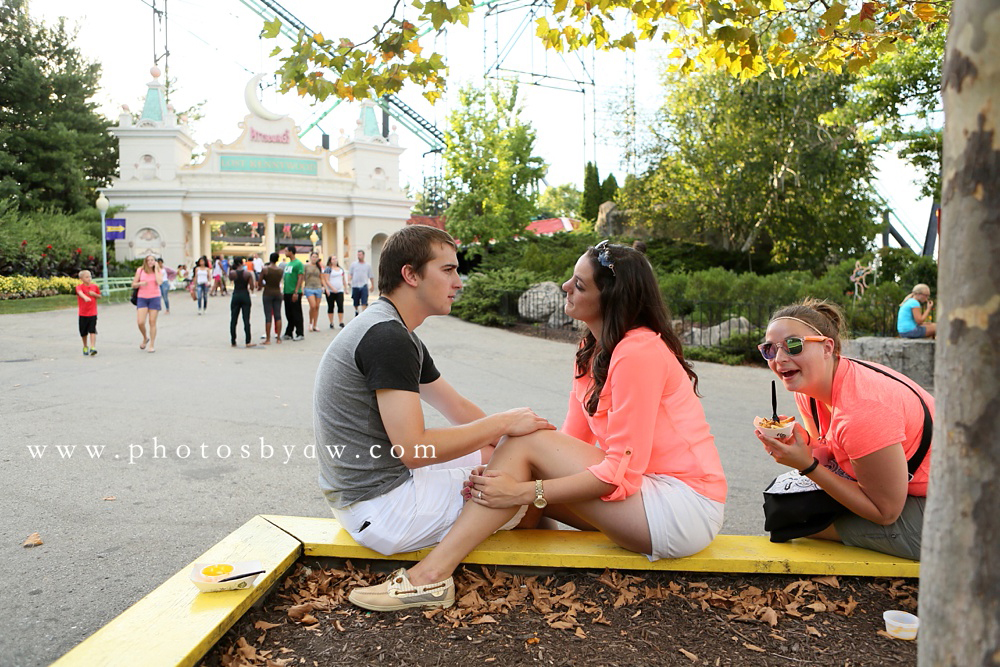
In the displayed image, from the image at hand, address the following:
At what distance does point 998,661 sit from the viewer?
1274 mm

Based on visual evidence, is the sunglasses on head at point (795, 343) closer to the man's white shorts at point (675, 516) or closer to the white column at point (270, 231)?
the man's white shorts at point (675, 516)

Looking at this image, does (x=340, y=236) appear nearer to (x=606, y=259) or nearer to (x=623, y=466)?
(x=606, y=259)

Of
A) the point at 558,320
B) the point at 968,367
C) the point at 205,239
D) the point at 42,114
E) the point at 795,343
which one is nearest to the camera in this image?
the point at 968,367

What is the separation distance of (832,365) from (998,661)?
5.69 feet

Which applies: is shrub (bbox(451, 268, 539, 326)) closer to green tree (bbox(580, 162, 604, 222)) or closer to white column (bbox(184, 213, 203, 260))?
green tree (bbox(580, 162, 604, 222))

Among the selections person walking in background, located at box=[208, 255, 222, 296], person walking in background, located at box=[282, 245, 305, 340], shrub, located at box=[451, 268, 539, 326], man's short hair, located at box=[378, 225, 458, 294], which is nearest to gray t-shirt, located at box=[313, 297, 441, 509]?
man's short hair, located at box=[378, 225, 458, 294]

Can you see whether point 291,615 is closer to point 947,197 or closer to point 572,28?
point 947,197

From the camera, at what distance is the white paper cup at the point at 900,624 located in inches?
98.3

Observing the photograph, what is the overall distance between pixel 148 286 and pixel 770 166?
65.6ft

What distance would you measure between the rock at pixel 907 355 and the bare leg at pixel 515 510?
865cm

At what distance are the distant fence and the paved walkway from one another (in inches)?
48.5

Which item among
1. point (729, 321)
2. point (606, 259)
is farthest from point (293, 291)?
point (606, 259)

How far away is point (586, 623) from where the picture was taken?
262 centimetres

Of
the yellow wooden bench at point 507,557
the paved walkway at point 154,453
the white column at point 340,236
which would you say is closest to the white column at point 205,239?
the white column at point 340,236
